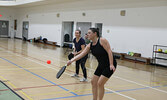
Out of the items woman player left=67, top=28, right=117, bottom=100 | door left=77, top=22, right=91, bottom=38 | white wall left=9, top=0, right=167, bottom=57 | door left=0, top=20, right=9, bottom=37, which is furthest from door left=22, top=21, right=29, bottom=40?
woman player left=67, top=28, right=117, bottom=100

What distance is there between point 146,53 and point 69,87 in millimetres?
9478

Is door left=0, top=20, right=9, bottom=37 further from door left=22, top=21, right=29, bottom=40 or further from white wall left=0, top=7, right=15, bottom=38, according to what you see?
door left=22, top=21, right=29, bottom=40

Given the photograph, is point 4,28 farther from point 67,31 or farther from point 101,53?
point 101,53

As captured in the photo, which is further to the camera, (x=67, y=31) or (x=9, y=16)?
(x=9, y=16)

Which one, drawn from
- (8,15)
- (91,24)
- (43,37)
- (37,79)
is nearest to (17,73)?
(37,79)

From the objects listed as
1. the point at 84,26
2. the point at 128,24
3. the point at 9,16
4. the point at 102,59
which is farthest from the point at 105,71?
the point at 9,16

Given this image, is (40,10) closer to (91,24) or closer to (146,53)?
(91,24)

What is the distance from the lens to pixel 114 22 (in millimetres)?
16766

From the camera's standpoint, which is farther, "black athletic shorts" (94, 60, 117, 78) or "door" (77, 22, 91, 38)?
"door" (77, 22, 91, 38)

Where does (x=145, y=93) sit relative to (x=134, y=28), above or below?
below

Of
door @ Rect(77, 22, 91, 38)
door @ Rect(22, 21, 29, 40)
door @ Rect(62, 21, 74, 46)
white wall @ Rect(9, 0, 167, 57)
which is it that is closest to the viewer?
white wall @ Rect(9, 0, 167, 57)

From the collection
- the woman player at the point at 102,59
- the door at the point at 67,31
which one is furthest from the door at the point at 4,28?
the woman player at the point at 102,59

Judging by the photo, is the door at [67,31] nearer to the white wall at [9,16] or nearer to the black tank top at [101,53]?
the white wall at [9,16]

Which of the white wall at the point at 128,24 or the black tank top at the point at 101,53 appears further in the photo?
the white wall at the point at 128,24
